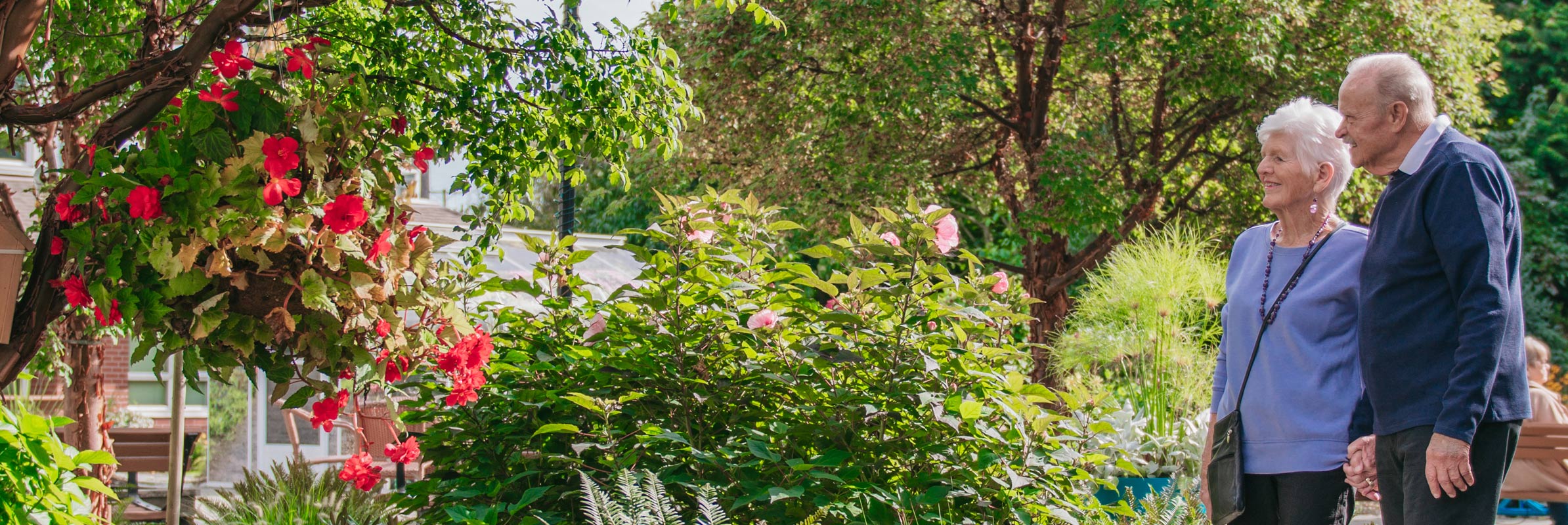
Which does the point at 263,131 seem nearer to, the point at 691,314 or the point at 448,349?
the point at 448,349

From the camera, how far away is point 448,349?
92.5 inches

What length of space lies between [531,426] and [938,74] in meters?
5.94

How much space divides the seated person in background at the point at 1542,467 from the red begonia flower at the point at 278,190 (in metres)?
4.80

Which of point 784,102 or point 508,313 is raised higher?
point 784,102

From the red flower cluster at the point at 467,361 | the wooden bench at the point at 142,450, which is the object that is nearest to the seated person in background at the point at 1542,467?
the red flower cluster at the point at 467,361

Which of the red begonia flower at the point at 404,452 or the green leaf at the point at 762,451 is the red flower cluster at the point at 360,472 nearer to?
the red begonia flower at the point at 404,452

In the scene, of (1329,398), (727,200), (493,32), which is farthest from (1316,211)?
(493,32)

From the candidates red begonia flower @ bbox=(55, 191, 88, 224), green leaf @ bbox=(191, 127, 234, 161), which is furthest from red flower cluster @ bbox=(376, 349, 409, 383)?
red begonia flower @ bbox=(55, 191, 88, 224)

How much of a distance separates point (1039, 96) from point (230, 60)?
8.41m

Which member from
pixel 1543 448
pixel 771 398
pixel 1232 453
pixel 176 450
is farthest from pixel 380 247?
pixel 1543 448

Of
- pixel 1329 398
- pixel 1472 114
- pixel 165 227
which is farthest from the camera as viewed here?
pixel 1472 114

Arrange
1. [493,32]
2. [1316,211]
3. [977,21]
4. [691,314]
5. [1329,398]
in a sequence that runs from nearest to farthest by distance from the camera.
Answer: [1329,398] < [1316,211] < [691,314] < [493,32] < [977,21]

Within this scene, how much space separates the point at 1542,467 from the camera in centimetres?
510

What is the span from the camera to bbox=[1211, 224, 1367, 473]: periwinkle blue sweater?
2305 mm
